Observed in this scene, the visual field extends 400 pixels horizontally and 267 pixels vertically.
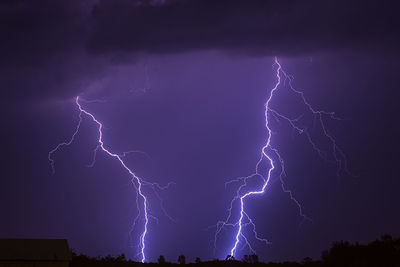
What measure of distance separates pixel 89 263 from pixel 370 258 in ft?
51.3

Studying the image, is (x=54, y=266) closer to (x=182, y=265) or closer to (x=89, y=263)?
(x=89, y=263)

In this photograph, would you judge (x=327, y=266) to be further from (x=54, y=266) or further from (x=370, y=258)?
(x=54, y=266)

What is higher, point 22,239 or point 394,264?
point 22,239

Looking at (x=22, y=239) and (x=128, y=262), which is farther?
(x=128, y=262)

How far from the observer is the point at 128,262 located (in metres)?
39.1

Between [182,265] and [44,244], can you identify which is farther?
[182,265]

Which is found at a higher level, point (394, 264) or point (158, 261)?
point (158, 261)

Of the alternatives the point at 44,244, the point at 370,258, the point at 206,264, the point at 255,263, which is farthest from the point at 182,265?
the point at 370,258

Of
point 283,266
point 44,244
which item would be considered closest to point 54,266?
point 44,244

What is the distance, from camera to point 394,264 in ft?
89.0

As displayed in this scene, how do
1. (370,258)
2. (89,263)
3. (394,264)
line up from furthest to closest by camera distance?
(89,263) → (370,258) → (394,264)

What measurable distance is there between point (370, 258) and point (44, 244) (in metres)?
15.7

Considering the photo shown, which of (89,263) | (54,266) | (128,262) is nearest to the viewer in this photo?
(54,266)

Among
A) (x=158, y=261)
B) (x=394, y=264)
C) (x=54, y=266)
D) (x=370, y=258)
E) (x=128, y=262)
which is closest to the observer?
(x=394, y=264)
